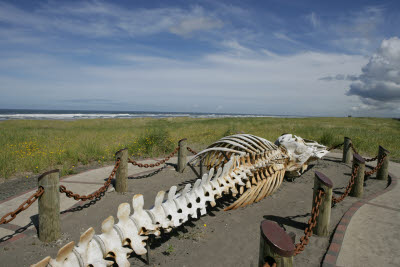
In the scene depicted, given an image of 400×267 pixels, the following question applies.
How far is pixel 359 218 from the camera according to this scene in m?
4.65

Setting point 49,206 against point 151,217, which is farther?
point 49,206

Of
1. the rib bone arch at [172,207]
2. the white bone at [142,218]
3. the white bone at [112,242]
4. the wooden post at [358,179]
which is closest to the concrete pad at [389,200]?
the wooden post at [358,179]

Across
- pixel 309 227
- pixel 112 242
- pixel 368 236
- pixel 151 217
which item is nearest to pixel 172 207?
pixel 151 217

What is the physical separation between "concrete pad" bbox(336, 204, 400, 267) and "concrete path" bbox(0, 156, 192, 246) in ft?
16.1

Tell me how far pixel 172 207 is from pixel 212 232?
1249 mm

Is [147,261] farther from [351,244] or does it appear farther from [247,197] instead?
[351,244]

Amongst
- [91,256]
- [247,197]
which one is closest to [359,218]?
[247,197]

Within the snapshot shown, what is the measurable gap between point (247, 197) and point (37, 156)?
7751 mm

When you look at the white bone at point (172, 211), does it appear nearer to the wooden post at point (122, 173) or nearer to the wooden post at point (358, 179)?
the wooden post at point (122, 173)

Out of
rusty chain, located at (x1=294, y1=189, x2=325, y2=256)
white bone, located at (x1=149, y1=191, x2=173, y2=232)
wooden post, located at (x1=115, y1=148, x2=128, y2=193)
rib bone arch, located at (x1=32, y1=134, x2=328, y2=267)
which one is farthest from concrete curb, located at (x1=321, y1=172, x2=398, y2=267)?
wooden post, located at (x1=115, y1=148, x2=128, y2=193)

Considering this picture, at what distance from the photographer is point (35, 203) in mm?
5348

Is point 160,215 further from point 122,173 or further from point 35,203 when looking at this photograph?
point 35,203

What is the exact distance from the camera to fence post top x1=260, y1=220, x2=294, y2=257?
1.96 meters

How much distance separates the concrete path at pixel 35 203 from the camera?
4.07m
